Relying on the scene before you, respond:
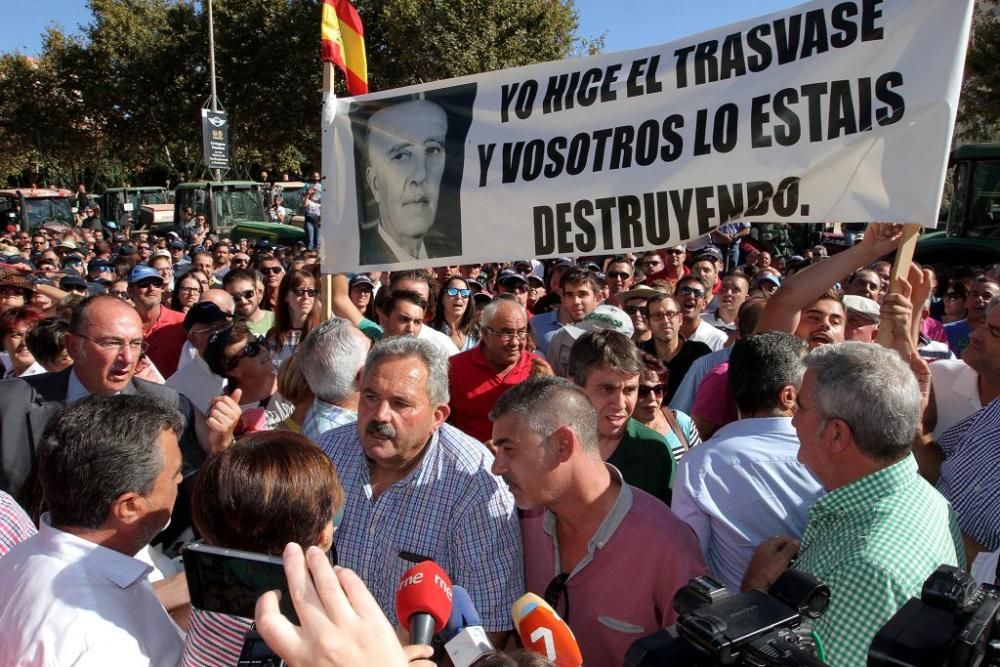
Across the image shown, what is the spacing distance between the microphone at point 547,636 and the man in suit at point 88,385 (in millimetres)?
2401

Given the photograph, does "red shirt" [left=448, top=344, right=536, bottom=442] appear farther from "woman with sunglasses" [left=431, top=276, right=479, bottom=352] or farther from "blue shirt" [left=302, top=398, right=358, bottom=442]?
"woman with sunglasses" [left=431, top=276, right=479, bottom=352]

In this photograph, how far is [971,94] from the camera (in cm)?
2720

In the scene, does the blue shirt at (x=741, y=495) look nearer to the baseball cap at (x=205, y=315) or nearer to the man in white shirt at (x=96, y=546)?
the man in white shirt at (x=96, y=546)

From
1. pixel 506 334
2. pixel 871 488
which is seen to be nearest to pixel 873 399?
pixel 871 488

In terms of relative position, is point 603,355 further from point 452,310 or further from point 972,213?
point 972,213

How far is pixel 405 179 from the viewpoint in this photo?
4922 millimetres

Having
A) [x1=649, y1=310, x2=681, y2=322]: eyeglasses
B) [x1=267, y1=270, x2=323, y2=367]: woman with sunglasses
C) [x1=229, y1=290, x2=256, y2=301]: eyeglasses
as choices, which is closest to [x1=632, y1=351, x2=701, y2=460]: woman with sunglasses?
[x1=649, y1=310, x2=681, y2=322]: eyeglasses

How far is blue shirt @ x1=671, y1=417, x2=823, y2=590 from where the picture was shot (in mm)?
2818

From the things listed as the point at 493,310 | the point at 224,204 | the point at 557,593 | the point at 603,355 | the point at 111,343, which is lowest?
the point at 557,593

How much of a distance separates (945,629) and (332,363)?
9.01 ft

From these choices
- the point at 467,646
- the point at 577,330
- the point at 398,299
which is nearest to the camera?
the point at 467,646

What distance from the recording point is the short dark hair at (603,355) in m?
3.84

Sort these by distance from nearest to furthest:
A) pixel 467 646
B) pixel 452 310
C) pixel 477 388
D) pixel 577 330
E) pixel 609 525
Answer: pixel 467 646
pixel 609 525
pixel 477 388
pixel 577 330
pixel 452 310

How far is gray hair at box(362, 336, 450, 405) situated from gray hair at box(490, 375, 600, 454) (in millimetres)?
396
